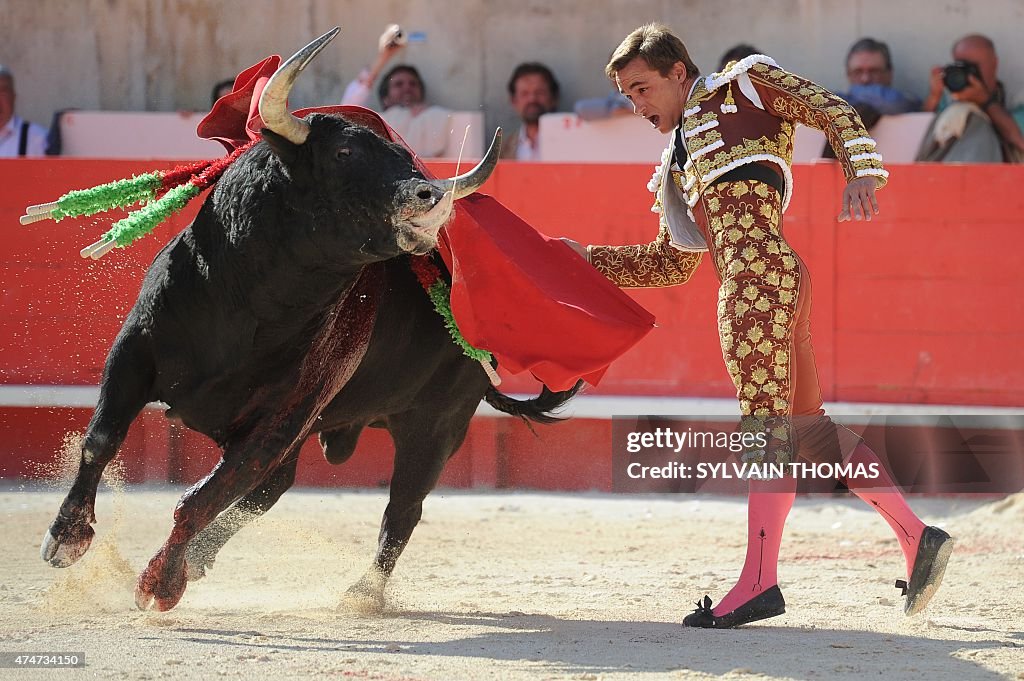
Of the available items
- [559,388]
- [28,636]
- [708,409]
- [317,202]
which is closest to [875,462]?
[559,388]

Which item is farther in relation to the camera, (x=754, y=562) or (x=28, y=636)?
(x=754, y=562)

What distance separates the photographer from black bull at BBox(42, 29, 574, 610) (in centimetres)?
324

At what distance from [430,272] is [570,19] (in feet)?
14.1

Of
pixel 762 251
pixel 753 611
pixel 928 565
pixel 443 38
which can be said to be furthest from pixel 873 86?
pixel 753 611

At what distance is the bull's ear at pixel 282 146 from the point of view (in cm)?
326

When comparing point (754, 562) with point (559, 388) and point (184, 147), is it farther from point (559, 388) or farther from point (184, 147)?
point (184, 147)

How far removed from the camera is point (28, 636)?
Answer: 3113 millimetres

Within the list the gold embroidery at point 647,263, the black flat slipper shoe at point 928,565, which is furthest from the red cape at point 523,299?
the black flat slipper shoe at point 928,565

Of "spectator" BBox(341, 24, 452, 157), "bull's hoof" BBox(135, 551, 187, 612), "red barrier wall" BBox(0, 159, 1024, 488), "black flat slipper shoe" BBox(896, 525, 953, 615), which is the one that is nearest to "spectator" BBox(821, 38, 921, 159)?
"red barrier wall" BBox(0, 159, 1024, 488)

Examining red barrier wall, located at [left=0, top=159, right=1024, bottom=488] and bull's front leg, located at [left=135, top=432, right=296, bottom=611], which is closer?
bull's front leg, located at [left=135, top=432, right=296, bottom=611]

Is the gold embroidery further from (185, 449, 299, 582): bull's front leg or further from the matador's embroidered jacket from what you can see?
(185, 449, 299, 582): bull's front leg

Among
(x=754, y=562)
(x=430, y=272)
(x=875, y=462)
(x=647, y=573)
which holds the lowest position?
(x=647, y=573)

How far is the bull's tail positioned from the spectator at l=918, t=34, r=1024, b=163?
2.76m

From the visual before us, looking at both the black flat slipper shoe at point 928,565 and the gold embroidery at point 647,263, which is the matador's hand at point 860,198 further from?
the black flat slipper shoe at point 928,565
